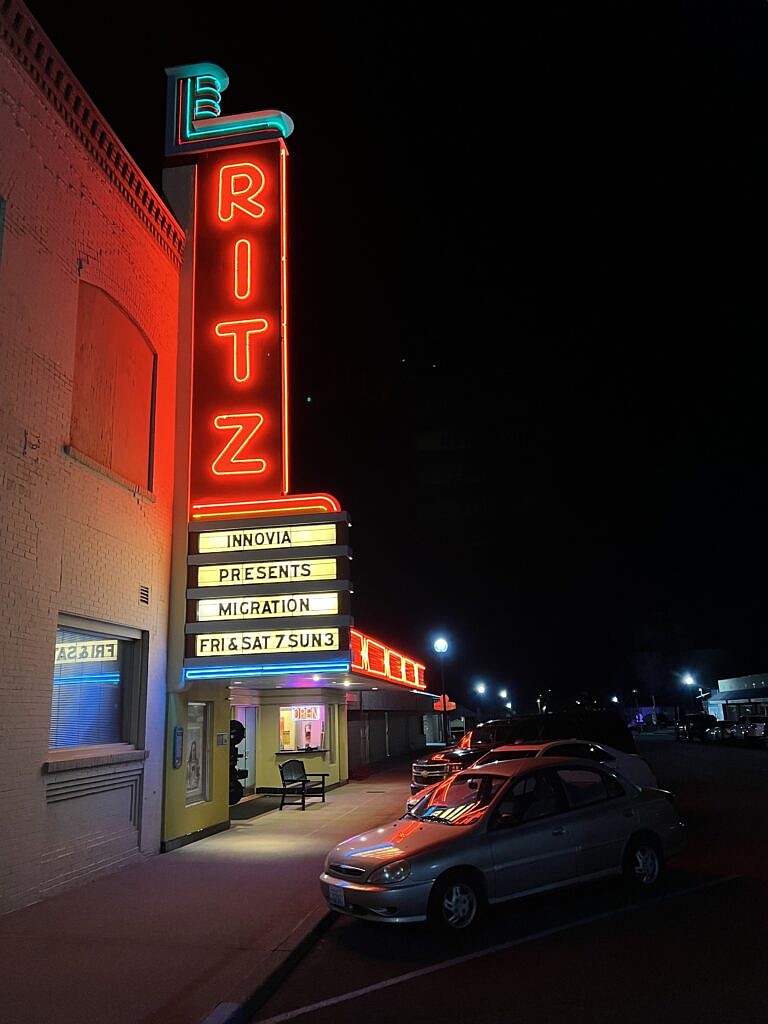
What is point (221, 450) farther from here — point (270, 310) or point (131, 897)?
point (131, 897)

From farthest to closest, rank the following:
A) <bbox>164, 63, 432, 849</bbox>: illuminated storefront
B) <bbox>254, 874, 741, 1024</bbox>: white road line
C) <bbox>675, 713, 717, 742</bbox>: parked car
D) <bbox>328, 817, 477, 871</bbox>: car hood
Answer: <bbox>675, 713, 717, 742</bbox>: parked car, <bbox>164, 63, 432, 849</bbox>: illuminated storefront, <bbox>328, 817, 477, 871</bbox>: car hood, <bbox>254, 874, 741, 1024</bbox>: white road line

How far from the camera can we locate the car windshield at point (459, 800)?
24.9ft

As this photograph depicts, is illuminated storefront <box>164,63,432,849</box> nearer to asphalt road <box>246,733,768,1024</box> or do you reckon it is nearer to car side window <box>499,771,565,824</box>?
car side window <box>499,771,565,824</box>

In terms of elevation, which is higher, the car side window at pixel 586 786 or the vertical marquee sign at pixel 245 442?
the vertical marquee sign at pixel 245 442

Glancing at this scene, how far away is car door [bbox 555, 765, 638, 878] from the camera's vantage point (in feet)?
25.3

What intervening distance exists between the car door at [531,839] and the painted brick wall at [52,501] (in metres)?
4.87

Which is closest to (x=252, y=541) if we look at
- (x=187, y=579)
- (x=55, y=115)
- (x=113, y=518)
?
(x=187, y=579)

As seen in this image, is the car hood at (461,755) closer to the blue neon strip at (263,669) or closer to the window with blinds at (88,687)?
the blue neon strip at (263,669)

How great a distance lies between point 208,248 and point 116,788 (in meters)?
8.49

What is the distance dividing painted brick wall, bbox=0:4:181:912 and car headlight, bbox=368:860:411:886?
378 cm

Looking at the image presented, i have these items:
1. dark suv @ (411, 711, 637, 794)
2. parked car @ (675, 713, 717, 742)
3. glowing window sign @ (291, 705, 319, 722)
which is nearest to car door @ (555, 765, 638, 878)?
dark suv @ (411, 711, 637, 794)

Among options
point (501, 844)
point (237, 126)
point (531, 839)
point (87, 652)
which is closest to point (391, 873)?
point (501, 844)

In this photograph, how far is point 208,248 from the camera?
1273 centimetres

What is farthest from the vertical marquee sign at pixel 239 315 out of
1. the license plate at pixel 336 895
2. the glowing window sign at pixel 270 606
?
the license plate at pixel 336 895
